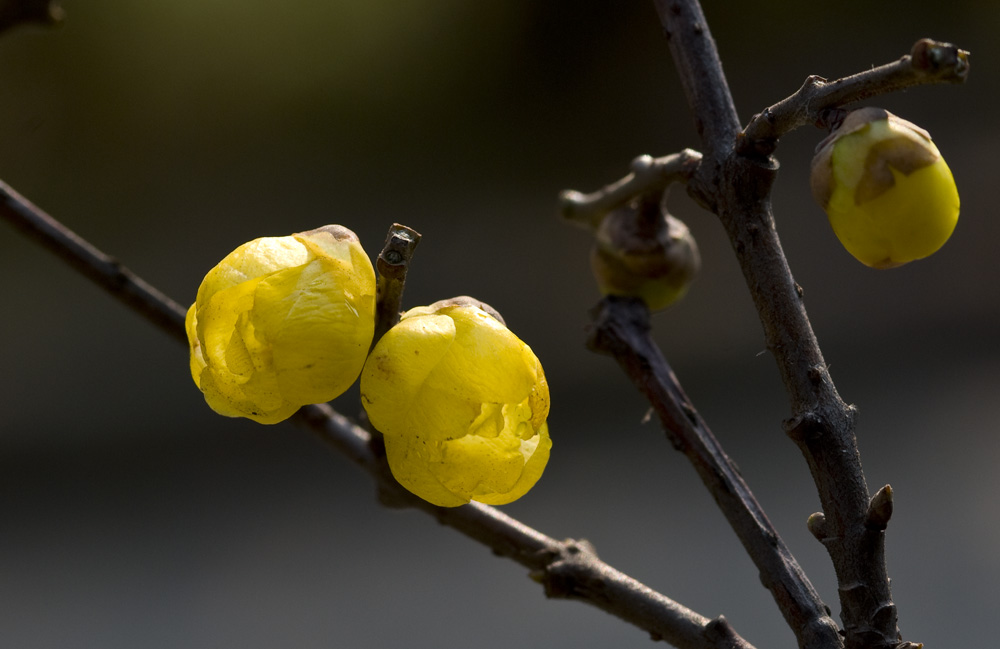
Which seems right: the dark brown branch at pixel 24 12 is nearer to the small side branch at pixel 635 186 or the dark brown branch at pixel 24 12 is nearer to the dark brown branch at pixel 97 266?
the dark brown branch at pixel 97 266

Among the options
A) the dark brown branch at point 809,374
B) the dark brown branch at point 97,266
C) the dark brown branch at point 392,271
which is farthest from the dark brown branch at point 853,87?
the dark brown branch at point 97,266

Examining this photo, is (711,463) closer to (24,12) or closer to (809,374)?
(809,374)

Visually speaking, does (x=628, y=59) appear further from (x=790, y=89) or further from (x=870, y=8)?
(x=870, y=8)

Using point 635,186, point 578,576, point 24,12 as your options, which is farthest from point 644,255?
point 24,12

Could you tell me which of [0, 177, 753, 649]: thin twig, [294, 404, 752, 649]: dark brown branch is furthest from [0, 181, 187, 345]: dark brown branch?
[294, 404, 752, 649]: dark brown branch

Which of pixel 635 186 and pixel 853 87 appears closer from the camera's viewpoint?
pixel 853 87

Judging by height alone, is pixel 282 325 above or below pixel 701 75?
below
